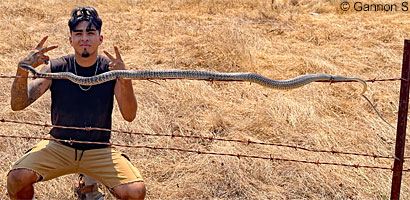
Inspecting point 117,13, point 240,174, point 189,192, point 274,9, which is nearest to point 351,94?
point 240,174

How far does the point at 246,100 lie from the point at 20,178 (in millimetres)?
3587

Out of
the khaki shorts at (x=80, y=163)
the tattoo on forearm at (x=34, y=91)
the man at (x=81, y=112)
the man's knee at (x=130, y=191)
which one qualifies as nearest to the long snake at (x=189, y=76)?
the man at (x=81, y=112)

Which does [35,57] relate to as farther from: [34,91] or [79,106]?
[79,106]

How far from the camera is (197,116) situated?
549 cm

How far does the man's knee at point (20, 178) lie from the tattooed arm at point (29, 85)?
17.9 inches

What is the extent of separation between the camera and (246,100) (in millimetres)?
6012

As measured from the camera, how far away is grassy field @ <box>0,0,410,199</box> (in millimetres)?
4016

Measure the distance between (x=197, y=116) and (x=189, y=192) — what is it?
169 cm

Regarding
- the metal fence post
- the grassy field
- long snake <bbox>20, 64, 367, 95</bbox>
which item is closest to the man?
long snake <bbox>20, 64, 367, 95</bbox>

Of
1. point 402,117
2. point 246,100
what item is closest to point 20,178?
point 402,117

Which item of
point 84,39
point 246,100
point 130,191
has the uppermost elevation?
point 84,39

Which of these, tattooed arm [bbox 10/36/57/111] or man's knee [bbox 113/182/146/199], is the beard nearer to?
tattooed arm [bbox 10/36/57/111]

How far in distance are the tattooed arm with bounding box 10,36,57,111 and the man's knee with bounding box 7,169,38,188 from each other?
0.45 m

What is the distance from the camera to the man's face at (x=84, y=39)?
3158 mm
